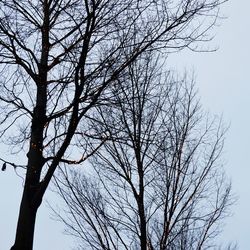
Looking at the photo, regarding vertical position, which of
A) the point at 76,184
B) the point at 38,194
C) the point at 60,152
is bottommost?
the point at 38,194

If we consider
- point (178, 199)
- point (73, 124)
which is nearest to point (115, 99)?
point (73, 124)

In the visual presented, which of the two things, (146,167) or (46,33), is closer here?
(46,33)

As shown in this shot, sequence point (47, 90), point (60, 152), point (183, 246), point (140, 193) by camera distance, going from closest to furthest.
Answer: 1. point (60, 152)
2. point (47, 90)
3. point (140, 193)
4. point (183, 246)

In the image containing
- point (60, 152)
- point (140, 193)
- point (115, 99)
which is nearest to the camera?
point (60, 152)

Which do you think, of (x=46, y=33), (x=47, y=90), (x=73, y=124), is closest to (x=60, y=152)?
(x=73, y=124)

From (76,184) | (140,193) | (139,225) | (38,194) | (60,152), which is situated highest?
(76,184)

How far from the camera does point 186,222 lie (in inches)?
348

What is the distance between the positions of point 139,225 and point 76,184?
180cm

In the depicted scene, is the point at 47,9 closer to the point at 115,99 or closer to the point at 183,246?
the point at 115,99

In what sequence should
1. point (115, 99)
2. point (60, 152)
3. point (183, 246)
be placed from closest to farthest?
point (60, 152) < point (115, 99) < point (183, 246)

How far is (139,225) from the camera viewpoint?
8062 millimetres

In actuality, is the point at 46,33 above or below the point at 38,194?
above

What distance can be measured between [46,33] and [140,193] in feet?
12.6

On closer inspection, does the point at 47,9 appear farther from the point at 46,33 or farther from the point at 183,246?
the point at 183,246
